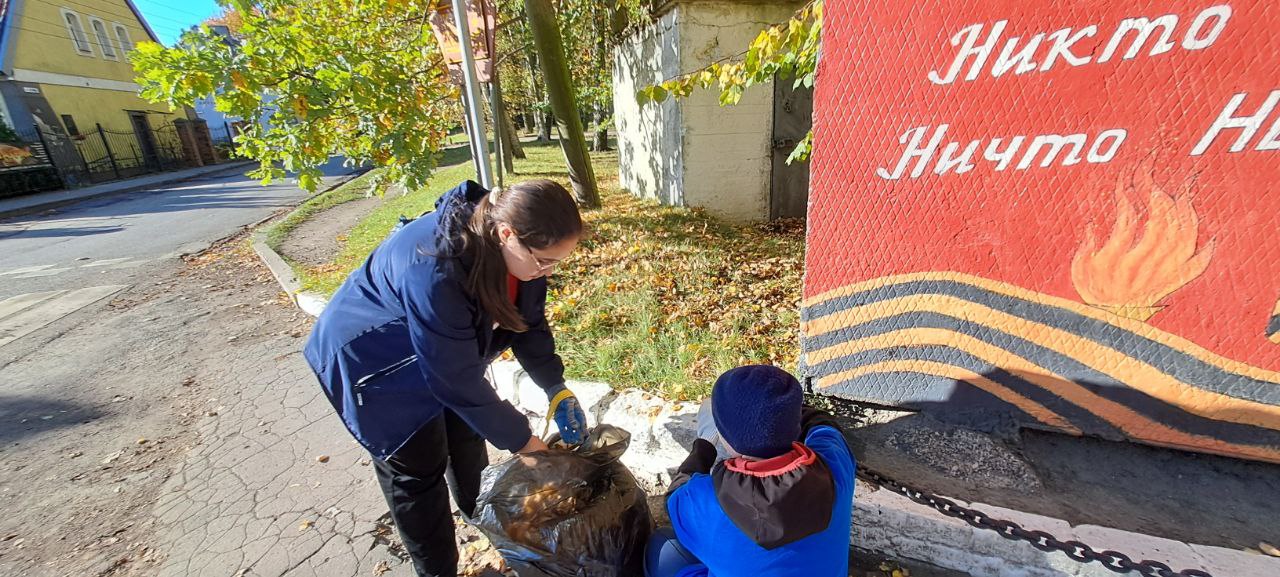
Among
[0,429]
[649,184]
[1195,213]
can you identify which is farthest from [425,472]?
[649,184]

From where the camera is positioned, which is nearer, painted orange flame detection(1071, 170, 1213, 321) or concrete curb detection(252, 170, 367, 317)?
painted orange flame detection(1071, 170, 1213, 321)

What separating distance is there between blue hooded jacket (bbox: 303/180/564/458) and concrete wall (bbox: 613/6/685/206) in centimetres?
530

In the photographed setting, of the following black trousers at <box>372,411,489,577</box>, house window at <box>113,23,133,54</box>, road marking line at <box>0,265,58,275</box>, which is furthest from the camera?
house window at <box>113,23,133,54</box>

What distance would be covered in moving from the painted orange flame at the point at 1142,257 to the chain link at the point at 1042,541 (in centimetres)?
96

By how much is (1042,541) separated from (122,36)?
121 ft

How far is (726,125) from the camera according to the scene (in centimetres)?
695

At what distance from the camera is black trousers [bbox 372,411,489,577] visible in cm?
198

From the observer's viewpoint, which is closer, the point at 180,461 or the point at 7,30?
the point at 180,461

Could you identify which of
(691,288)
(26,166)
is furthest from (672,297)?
(26,166)

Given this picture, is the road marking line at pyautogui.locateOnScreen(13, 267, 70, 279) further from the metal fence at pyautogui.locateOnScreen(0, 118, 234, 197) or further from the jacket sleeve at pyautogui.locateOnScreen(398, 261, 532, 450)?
the metal fence at pyautogui.locateOnScreen(0, 118, 234, 197)

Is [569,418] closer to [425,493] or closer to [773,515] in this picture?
[425,493]

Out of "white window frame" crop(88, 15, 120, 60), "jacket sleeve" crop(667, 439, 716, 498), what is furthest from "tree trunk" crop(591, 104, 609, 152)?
"white window frame" crop(88, 15, 120, 60)

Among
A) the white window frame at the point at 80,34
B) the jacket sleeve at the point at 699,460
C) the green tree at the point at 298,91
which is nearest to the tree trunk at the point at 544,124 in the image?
the white window frame at the point at 80,34

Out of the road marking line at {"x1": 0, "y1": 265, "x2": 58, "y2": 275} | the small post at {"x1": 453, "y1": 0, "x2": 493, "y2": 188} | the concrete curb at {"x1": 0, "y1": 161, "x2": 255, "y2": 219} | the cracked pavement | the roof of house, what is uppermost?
the roof of house
